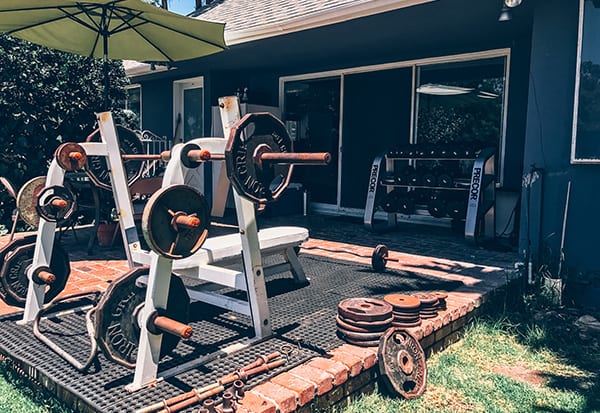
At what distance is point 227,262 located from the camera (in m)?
3.26

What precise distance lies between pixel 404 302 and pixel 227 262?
1.18m

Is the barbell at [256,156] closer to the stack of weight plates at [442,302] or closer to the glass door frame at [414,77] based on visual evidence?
the stack of weight plates at [442,302]

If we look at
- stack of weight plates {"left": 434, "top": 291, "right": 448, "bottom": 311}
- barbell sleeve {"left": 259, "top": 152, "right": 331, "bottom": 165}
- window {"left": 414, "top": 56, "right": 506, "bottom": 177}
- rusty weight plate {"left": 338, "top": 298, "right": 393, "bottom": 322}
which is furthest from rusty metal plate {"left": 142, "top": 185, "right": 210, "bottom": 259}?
window {"left": 414, "top": 56, "right": 506, "bottom": 177}

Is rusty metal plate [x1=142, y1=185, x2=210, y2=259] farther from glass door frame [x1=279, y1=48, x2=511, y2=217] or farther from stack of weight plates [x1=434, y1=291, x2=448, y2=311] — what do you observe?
glass door frame [x1=279, y1=48, x2=511, y2=217]

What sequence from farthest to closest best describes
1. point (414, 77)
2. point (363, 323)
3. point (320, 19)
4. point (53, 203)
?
point (414, 77)
point (320, 19)
point (53, 203)
point (363, 323)

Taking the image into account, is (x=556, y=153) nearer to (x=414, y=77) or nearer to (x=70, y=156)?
(x=414, y=77)

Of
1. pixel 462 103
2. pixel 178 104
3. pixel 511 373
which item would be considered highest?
pixel 178 104

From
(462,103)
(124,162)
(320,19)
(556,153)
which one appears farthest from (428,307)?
(462,103)

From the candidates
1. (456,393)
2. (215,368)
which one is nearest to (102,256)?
(215,368)

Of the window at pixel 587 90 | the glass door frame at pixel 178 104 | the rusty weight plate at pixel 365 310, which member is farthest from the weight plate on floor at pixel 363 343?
the glass door frame at pixel 178 104

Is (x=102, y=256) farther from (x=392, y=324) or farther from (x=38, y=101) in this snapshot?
(x=392, y=324)

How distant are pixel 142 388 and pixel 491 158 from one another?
4731mm

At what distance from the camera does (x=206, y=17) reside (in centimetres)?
858

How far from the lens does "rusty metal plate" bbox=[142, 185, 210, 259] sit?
2.04 m
